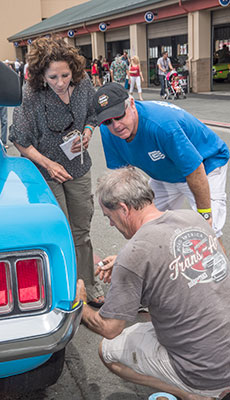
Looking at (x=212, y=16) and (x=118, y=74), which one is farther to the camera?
(x=118, y=74)

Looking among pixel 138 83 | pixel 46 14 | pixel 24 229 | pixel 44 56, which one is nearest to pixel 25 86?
pixel 44 56

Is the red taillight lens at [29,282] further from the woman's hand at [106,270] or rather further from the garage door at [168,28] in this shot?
the garage door at [168,28]

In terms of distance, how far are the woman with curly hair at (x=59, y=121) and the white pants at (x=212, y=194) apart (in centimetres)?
61

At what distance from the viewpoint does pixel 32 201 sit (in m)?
1.95

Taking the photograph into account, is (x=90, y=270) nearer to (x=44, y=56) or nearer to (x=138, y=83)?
(x=44, y=56)

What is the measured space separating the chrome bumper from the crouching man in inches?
13.7

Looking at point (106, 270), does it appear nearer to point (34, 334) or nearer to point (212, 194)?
point (34, 334)

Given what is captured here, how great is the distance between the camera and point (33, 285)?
5.90 ft

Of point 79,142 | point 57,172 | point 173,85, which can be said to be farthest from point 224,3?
point 57,172

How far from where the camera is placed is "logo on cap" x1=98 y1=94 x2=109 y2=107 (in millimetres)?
2873

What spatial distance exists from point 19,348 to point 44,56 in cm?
197

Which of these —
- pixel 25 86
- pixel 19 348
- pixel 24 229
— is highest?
pixel 25 86

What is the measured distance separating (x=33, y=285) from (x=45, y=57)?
5.79 feet

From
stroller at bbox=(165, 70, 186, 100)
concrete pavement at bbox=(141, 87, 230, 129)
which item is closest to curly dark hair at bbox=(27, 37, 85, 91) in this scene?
concrete pavement at bbox=(141, 87, 230, 129)
